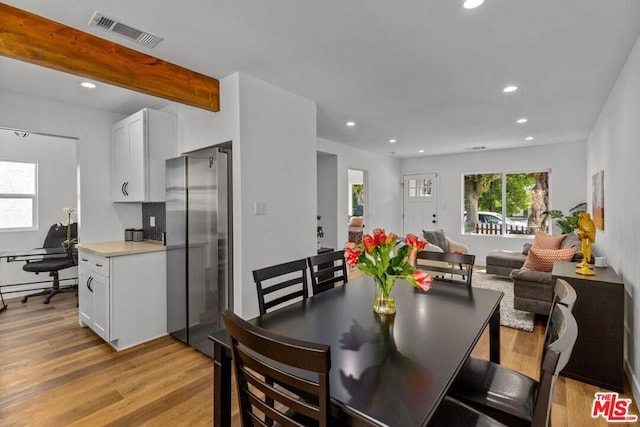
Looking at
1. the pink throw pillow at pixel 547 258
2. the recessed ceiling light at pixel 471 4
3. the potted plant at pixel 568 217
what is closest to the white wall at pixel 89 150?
the recessed ceiling light at pixel 471 4

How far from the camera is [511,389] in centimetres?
144

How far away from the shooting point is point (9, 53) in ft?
6.32

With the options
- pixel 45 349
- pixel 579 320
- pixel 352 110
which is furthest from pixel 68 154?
pixel 579 320

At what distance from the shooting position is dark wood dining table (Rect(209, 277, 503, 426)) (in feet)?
2.99

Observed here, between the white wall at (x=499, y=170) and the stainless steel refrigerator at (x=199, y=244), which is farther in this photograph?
the white wall at (x=499, y=170)

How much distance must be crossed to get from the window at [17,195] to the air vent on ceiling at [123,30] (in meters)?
4.05

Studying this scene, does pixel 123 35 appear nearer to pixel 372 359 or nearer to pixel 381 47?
pixel 381 47

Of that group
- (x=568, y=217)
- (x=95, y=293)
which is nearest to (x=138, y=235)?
(x=95, y=293)

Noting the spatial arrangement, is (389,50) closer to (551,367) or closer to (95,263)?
(551,367)

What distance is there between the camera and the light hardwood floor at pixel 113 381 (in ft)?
6.57

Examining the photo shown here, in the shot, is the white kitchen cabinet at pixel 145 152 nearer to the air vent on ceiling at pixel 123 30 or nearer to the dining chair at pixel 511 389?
the air vent on ceiling at pixel 123 30

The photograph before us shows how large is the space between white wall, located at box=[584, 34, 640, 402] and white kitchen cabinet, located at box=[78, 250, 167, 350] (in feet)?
13.1

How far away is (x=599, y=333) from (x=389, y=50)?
2.66 meters

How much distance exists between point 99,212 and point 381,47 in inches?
142
